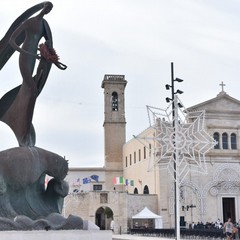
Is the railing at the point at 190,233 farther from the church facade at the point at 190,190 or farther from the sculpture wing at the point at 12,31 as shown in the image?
the sculpture wing at the point at 12,31

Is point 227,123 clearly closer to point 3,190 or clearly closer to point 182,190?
point 182,190

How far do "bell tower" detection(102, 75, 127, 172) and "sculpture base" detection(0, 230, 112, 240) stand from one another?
1803 inches

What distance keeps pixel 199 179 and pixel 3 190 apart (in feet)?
119

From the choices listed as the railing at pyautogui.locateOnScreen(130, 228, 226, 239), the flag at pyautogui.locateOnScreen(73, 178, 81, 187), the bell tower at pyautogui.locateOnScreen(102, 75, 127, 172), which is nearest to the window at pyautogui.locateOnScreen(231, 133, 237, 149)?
the railing at pyautogui.locateOnScreen(130, 228, 226, 239)

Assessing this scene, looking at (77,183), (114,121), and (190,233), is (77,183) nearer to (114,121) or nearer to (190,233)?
(114,121)

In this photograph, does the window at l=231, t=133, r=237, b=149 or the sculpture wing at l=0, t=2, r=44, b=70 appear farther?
the window at l=231, t=133, r=237, b=149

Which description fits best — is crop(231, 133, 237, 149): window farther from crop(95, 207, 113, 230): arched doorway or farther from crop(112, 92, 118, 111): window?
crop(112, 92, 118, 111): window

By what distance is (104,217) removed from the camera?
50094 millimetres

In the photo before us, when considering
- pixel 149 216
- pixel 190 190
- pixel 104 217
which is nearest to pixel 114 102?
pixel 104 217

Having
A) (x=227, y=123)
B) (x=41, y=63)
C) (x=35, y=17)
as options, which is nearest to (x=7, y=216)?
(x=41, y=63)

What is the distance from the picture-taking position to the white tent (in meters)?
44.0

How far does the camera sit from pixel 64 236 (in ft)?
38.5

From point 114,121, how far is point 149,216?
17.1 m

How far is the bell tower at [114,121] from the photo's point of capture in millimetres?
58438
